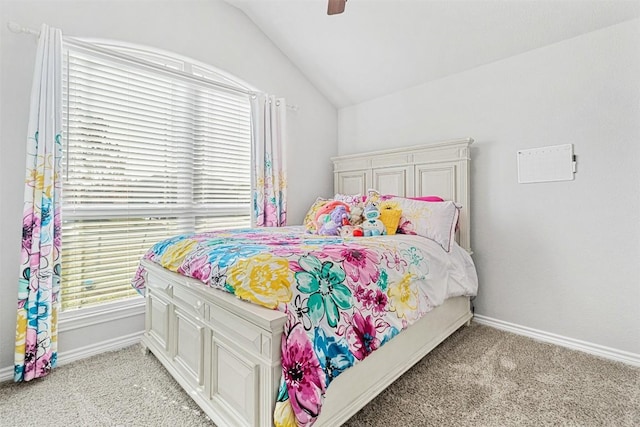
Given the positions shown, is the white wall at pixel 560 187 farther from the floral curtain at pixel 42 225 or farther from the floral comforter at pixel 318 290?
the floral curtain at pixel 42 225

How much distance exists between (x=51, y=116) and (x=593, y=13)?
11.4 feet

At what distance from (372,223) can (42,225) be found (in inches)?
82.4

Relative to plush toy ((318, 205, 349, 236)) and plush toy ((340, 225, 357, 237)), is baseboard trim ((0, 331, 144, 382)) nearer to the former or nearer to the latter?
plush toy ((318, 205, 349, 236))

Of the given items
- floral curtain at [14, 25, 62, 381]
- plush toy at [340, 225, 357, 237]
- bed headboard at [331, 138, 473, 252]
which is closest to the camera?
floral curtain at [14, 25, 62, 381]

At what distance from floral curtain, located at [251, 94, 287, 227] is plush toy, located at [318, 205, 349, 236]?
768 mm

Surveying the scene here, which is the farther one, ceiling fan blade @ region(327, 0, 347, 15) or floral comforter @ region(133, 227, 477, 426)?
ceiling fan blade @ region(327, 0, 347, 15)

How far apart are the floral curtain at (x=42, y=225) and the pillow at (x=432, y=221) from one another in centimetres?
230

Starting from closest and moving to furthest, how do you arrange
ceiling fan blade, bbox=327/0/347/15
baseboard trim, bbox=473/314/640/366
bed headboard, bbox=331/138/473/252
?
1. ceiling fan blade, bbox=327/0/347/15
2. baseboard trim, bbox=473/314/640/366
3. bed headboard, bbox=331/138/473/252

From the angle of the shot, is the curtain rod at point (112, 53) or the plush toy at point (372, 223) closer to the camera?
A: the curtain rod at point (112, 53)

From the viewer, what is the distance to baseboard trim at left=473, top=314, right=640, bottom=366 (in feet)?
6.52

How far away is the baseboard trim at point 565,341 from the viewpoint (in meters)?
1.99

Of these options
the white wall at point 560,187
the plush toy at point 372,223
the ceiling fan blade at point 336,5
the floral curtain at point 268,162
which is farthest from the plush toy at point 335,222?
the ceiling fan blade at point 336,5

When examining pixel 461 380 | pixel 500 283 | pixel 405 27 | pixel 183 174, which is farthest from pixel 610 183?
pixel 183 174

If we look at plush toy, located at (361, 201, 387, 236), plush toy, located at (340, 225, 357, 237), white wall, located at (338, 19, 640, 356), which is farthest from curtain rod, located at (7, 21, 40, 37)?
white wall, located at (338, 19, 640, 356)
